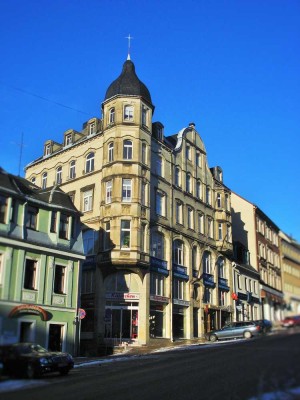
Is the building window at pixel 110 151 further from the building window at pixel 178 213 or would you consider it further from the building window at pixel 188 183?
the building window at pixel 188 183

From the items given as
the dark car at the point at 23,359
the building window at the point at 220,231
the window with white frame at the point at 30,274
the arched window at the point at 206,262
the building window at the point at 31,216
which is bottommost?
the dark car at the point at 23,359

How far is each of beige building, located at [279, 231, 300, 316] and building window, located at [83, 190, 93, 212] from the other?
144ft

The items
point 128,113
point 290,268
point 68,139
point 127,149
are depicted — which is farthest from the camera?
point 68,139

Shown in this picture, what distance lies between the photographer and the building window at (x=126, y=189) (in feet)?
168

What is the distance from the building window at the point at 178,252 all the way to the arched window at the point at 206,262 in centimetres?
592

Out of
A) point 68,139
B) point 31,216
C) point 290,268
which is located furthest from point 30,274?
point 68,139

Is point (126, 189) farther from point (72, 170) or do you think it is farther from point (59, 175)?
point (59, 175)

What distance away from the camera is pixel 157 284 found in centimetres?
5303

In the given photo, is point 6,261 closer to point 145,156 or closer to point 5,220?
point 5,220

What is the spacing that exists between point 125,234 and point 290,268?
38673mm

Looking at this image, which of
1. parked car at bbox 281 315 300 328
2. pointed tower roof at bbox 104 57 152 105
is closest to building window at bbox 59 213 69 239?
parked car at bbox 281 315 300 328

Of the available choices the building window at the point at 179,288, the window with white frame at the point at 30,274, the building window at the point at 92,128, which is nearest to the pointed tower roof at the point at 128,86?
the building window at the point at 92,128

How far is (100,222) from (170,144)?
56.9 feet

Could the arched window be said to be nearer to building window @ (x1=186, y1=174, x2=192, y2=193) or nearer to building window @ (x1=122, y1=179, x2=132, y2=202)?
building window @ (x1=186, y1=174, x2=192, y2=193)
